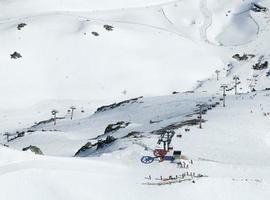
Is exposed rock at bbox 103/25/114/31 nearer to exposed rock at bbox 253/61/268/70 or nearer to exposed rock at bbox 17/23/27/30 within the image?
exposed rock at bbox 17/23/27/30

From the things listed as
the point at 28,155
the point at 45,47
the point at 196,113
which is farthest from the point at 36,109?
the point at 28,155

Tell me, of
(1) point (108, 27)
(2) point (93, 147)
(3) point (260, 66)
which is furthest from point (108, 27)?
(2) point (93, 147)

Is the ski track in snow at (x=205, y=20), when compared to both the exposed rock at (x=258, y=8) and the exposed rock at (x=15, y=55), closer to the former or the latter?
the exposed rock at (x=258, y=8)

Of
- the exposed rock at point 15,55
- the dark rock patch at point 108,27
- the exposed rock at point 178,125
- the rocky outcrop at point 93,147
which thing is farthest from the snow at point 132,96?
the dark rock patch at point 108,27

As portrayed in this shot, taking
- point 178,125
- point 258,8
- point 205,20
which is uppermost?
point 258,8

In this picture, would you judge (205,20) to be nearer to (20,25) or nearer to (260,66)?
(260,66)

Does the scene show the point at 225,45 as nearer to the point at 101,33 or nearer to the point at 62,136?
the point at 101,33

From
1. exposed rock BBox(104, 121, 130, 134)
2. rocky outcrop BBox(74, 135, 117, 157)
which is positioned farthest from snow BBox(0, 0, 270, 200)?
exposed rock BBox(104, 121, 130, 134)

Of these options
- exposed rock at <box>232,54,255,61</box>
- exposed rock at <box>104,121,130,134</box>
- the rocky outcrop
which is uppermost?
exposed rock at <box>232,54,255,61</box>
